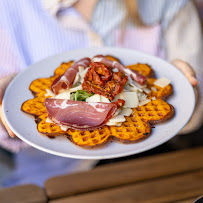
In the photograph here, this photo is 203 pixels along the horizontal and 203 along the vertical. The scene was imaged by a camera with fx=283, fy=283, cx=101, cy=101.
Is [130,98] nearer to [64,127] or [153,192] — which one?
[64,127]

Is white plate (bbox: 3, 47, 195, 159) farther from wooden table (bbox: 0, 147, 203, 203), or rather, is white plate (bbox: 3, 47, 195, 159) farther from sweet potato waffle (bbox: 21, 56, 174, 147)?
wooden table (bbox: 0, 147, 203, 203)

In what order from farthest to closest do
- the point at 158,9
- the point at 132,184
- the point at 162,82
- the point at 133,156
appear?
the point at 133,156
the point at 158,9
the point at 132,184
the point at 162,82

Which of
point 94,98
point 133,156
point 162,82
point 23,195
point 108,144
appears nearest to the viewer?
point 108,144

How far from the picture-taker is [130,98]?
102 centimetres

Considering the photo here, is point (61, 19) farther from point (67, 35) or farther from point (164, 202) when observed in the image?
point (164, 202)

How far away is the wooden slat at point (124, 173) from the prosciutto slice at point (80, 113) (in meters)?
0.51

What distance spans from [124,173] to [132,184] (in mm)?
69

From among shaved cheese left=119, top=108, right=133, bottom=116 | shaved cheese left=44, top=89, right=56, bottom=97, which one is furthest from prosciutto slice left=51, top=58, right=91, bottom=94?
shaved cheese left=119, top=108, right=133, bottom=116

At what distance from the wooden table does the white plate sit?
1.47 feet

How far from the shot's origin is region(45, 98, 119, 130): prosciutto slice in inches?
37.0

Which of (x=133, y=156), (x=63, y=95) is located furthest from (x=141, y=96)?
(x=133, y=156)

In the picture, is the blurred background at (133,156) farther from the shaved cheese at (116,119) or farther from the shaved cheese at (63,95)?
the shaved cheese at (116,119)

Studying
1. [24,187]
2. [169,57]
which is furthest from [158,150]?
[24,187]

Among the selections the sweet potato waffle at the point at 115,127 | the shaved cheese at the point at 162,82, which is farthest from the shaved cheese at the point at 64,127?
the shaved cheese at the point at 162,82
